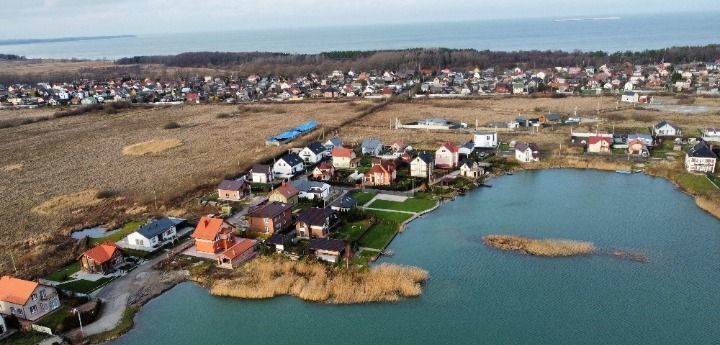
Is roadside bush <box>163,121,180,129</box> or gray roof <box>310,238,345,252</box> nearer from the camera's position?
gray roof <box>310,238,345,252</box>

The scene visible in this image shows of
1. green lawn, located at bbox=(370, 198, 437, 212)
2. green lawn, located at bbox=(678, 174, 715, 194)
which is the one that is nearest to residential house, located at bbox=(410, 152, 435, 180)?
green lawn, located at bbox=(370, 198, 437, 212)

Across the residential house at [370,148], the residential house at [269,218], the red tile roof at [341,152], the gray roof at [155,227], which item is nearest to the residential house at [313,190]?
the residential house at [269,218]

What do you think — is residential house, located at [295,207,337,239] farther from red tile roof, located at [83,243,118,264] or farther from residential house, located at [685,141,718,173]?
residential house, located at [685,141,718,173]

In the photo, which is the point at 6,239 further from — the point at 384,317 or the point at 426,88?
the point at 426,88

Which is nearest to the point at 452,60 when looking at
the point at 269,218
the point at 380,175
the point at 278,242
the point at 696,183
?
the point at 696,183

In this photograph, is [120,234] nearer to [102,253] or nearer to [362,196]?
[102,253]

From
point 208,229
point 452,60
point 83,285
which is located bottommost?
point 83,285

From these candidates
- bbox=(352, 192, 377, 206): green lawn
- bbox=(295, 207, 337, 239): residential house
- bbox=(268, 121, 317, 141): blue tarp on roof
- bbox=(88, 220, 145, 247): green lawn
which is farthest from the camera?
bbox=(268, 121, 317, 141): blue tarp on roof
